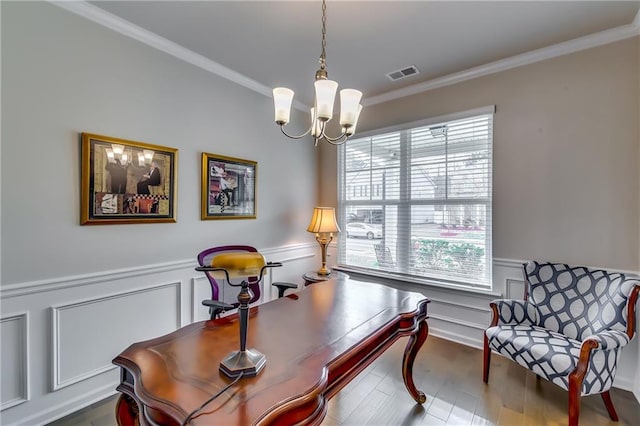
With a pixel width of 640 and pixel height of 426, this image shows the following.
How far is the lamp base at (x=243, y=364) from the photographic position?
3.29ft

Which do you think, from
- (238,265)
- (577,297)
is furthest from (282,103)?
(577,297)

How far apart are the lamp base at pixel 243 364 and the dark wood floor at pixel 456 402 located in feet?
3.46

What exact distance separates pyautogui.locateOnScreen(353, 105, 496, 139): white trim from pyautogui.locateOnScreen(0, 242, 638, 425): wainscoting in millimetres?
1424

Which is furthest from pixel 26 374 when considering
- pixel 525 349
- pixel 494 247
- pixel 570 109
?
pixel 570 109

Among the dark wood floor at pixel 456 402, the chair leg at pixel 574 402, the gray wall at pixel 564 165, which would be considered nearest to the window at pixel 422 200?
the gray wall at pixel 564 165

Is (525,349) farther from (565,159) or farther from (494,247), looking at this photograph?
(565,159)

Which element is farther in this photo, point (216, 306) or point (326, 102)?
point (216, 306)

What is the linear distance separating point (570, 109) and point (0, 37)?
156 inches

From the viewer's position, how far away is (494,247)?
2.67 meters

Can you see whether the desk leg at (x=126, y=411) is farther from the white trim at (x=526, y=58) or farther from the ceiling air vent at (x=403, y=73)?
the white trim at (x=526, y=58)

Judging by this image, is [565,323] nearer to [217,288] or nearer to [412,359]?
[412,359]

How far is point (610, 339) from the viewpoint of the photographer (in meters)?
1.68

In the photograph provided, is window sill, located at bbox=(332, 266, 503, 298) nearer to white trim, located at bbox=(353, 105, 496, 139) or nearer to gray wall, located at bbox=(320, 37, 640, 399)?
gray wall, located at bbox=(320, 37, 640, 399)

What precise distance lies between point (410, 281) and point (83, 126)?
3159mm
